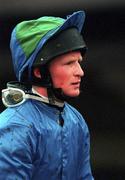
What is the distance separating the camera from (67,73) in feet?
4.92

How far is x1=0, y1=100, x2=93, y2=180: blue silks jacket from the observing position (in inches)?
54.6

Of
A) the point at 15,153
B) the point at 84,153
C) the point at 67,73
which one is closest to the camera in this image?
the point at 15,153

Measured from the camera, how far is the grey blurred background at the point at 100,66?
2582 millimetres

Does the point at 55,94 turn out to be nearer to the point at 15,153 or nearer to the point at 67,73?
the point at 67,73

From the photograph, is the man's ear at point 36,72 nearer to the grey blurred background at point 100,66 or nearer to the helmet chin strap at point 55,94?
the helmet chin strap at point 55,94

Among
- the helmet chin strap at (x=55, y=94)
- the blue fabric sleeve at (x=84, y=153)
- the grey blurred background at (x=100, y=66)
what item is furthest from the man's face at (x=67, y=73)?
the grey blurred background at (x=100, y=66)

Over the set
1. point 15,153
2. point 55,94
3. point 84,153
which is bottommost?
point 84,153

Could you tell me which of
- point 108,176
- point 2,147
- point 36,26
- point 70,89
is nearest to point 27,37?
point 36,26

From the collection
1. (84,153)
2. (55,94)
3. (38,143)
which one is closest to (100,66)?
(84,153)

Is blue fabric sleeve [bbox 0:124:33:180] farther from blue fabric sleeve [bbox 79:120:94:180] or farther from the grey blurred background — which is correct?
the grey blurred background

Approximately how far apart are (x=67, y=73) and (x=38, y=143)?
22cm

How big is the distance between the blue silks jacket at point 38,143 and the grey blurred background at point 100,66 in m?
1.05

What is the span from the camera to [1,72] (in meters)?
2.72

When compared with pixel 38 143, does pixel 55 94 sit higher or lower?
higher
